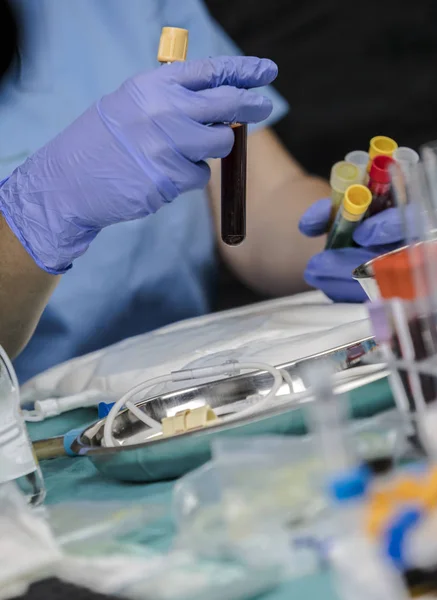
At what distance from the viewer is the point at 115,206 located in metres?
0.77

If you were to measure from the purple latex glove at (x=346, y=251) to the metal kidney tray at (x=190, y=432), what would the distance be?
0.77 feet

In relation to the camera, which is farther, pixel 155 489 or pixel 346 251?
pixel 346 251

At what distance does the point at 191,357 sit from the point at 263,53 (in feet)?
3.15

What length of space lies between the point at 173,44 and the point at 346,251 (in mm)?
350

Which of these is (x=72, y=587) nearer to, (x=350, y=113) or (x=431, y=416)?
(x=431, y=416)

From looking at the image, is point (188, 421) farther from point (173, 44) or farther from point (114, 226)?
point (114, 226)

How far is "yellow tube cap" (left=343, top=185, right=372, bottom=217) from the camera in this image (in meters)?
0.86

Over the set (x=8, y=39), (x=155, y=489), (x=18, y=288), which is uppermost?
(x=8, y=39)

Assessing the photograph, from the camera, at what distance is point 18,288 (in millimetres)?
863

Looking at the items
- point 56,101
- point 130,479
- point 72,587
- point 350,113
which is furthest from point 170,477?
point 350,113

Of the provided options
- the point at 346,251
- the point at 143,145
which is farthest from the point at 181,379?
the point at 346,251

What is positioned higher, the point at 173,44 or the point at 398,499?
the point at 173,44

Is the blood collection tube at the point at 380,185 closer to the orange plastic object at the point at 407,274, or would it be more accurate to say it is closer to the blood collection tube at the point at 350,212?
the blood collection tube at the point at 350,212

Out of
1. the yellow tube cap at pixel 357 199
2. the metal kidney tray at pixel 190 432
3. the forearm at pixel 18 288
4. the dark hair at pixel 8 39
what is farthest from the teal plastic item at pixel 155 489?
the dark hair at pixel 8 39
